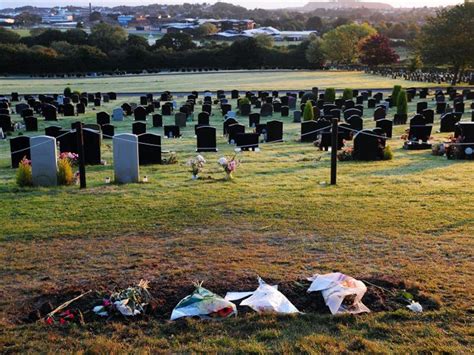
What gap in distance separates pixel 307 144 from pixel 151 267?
15823 mm

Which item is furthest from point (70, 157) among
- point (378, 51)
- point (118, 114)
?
point (378, 51)

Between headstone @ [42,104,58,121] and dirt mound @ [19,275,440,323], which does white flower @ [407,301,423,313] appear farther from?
headstone @ [42,104,58,121]

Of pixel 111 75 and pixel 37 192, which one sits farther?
pixel 111 75

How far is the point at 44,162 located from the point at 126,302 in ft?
27.1

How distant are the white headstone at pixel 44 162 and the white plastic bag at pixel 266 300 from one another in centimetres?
829

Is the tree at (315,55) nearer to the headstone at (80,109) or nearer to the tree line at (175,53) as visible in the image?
the tree line at (175,53)

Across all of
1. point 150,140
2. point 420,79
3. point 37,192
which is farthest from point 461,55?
point 37,192

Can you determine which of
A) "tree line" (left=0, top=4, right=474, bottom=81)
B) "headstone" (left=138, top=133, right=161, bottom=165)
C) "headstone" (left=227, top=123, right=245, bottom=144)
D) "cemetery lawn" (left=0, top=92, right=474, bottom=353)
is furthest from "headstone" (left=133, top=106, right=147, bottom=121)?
"tree line" (left=0, top=4, right=474, bottom=81)

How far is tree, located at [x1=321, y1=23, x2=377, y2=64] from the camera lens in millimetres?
92188

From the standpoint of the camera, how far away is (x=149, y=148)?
17.9 metres

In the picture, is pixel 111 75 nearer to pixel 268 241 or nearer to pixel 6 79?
pixel 6 79

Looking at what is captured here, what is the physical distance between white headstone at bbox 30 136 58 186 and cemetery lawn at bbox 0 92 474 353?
27.4 inches

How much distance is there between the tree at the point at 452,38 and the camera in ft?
→ 203

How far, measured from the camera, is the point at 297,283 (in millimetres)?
7383
